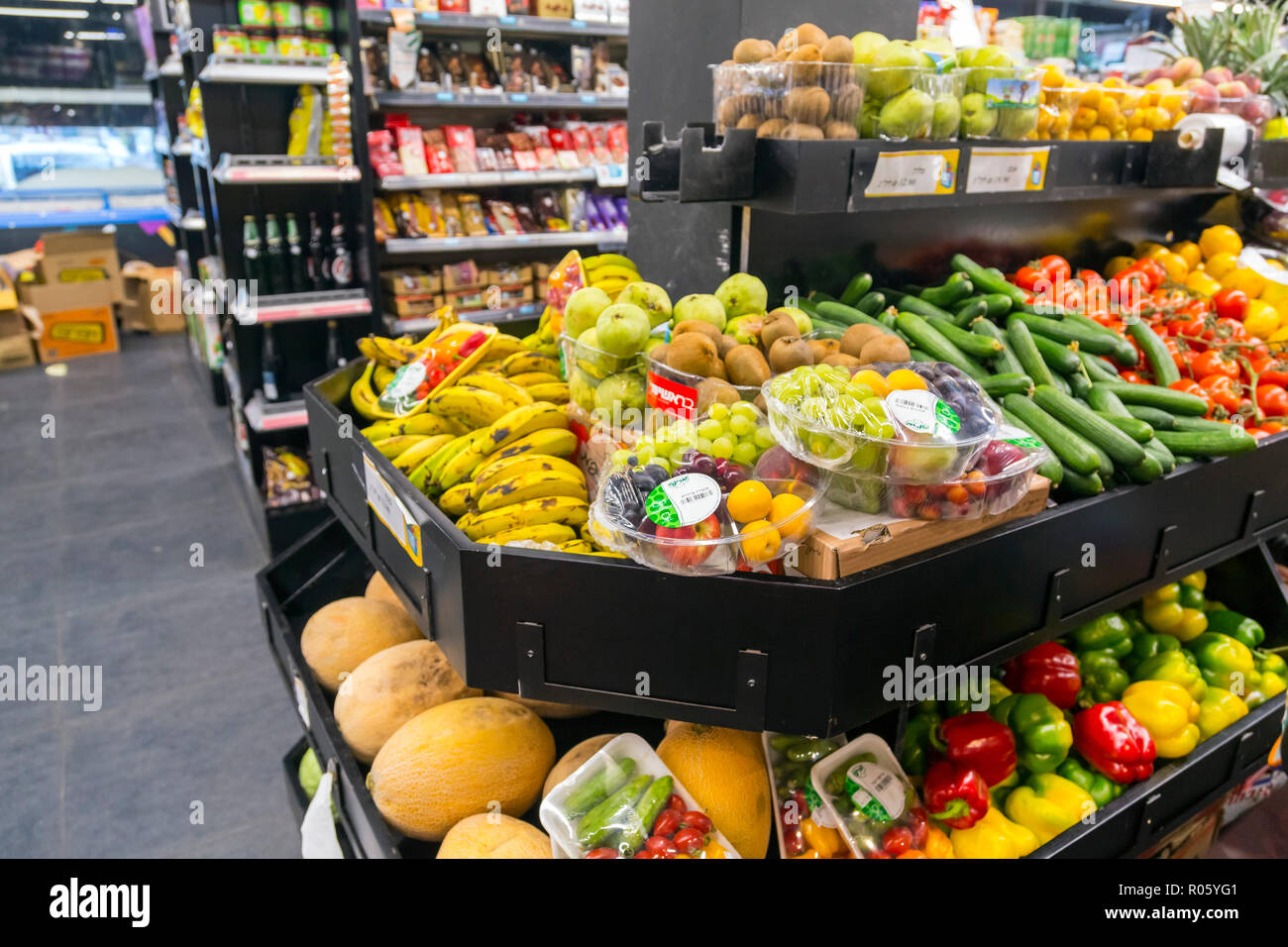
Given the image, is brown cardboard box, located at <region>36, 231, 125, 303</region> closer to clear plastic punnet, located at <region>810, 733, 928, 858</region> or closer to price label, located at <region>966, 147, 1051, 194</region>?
price label, located at <region>966, 147, 1051, 194</region>

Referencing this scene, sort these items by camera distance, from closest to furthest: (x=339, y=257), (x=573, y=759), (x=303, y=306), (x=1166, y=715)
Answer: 1. (x=573, y=759)
2. (x=1166, y=715)
3. (x=303, y=306)
4. (x=339, y=257)

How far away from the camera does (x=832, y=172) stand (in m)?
1.45

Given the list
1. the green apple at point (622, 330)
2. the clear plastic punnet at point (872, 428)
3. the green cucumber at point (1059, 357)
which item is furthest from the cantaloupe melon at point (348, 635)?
the green cucumber at point (1059, 357)

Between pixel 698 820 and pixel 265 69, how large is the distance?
10.7 ft

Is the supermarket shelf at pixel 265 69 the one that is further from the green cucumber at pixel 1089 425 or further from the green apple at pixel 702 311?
the green cucumber at pixel 1089 425

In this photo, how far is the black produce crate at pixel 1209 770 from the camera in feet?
5.08

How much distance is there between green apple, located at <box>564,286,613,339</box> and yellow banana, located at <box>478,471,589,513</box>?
0.29m

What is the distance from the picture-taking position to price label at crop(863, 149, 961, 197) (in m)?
1.50

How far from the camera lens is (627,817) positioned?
1.29 metres

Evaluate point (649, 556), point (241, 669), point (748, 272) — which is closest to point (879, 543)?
point (649, 556)

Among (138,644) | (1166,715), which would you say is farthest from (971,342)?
(138,644)

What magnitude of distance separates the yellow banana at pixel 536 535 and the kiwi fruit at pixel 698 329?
0.35 metres

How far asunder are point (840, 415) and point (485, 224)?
3.82 m

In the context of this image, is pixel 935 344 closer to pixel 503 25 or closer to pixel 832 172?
pixel 832 172
